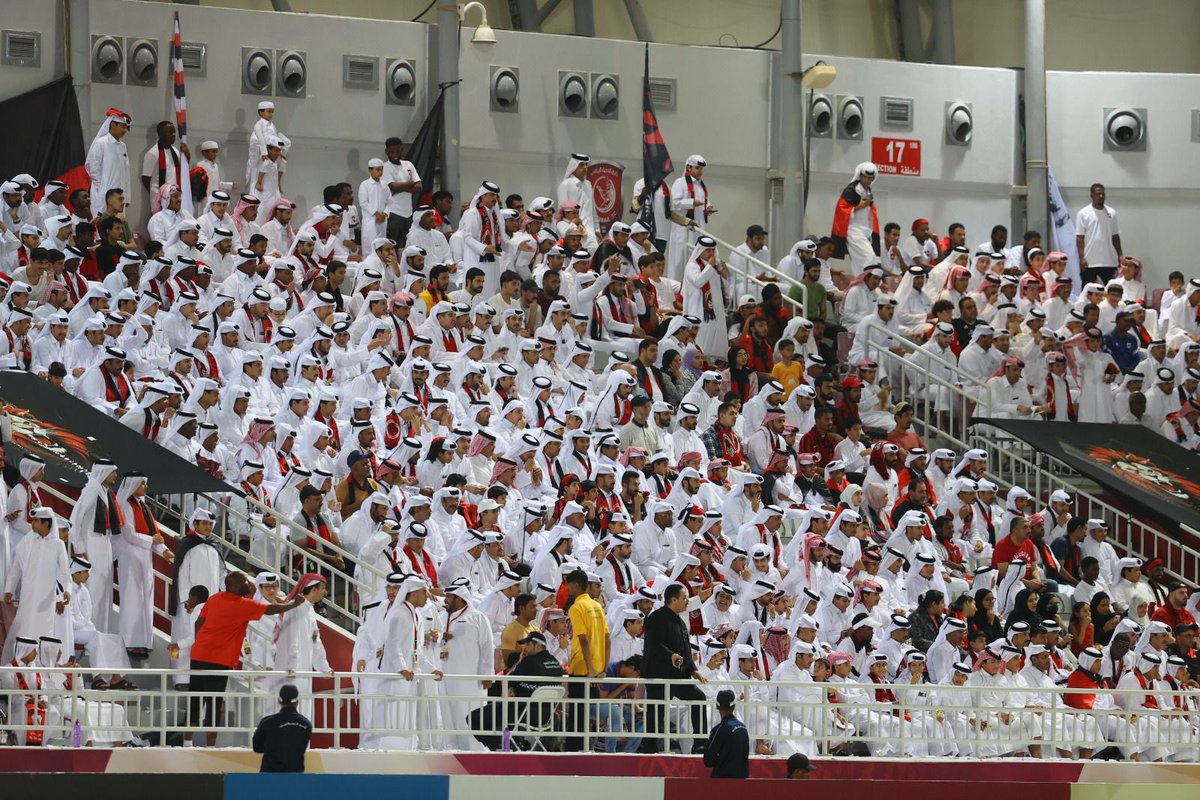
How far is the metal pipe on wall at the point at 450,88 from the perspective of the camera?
26520mm

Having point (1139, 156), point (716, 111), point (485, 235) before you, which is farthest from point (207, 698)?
point (1139, 156)

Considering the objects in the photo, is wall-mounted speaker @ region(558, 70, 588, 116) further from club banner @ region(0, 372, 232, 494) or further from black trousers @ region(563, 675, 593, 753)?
black trousers @ region(563, 675, 593, 753)

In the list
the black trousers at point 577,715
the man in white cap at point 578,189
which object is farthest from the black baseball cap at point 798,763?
the man in white cap at point 578,189

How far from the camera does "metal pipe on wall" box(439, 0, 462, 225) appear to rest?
26520 mm

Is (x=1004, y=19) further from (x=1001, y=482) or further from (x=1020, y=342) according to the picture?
(x=1001, y=482)

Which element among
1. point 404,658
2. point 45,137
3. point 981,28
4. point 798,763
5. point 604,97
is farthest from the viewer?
point 981,28

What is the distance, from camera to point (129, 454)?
18281mm

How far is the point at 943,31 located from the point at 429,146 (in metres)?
7.91

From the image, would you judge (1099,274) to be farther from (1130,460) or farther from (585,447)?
(585,447)

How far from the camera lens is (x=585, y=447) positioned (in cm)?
2070

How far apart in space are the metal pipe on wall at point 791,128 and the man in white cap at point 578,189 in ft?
9.10

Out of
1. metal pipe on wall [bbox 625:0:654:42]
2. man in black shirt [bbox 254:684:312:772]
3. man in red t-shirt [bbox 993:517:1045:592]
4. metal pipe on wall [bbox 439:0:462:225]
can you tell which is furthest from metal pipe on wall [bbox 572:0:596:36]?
man in black shirt [bbox 254:684:312:772]

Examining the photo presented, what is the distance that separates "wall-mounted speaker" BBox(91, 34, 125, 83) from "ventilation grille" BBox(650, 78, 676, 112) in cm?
644

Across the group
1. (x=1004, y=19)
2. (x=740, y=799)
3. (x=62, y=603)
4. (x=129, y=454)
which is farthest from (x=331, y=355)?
(x=1004, y=19)
